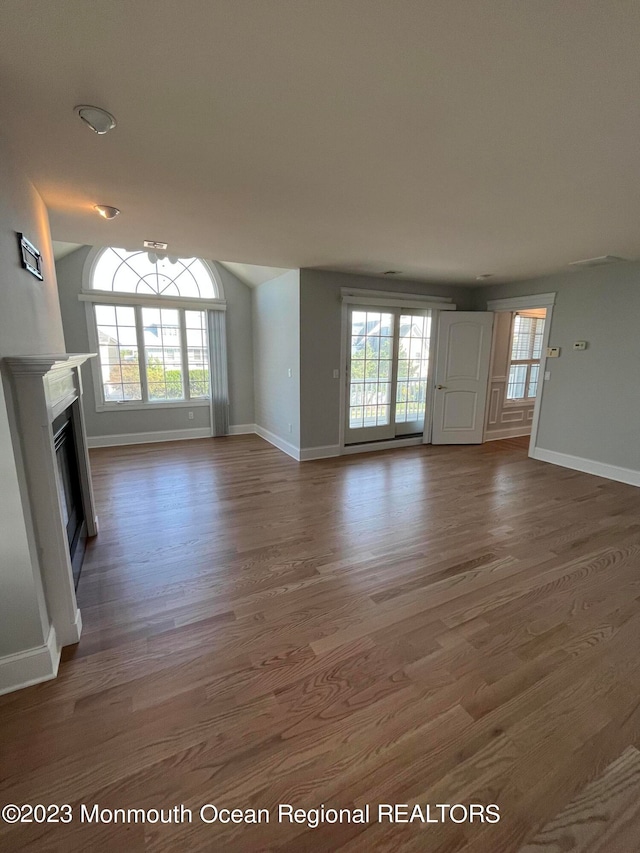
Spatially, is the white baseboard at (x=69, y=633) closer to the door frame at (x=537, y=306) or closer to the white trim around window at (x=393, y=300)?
the white trim around window at (x=393, y=300)

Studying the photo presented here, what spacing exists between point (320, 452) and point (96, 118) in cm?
405

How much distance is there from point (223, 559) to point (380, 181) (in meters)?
2.68

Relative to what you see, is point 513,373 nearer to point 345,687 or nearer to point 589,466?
point 589,466

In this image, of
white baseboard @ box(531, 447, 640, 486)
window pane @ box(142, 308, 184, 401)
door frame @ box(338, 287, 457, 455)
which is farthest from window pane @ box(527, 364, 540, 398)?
window pane @ box(142, 308, 184, 401)

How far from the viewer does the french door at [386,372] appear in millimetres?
5258

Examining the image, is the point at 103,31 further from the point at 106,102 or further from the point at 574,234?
the point at 574,234

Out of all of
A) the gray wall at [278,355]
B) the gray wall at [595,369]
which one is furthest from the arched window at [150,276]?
the gray wall at [595,369]

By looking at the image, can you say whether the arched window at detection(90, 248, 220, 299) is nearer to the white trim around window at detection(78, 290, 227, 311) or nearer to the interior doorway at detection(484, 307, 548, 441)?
the white trim around window at detection(78, 290, 227, 311)

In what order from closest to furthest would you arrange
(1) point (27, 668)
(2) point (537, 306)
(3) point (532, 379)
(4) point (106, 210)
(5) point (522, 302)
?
(1) point (27, 668) → (4) point (106, 210) → (2) point (537, 306) → (5) point (522, 302) → (3) point (532, 379)

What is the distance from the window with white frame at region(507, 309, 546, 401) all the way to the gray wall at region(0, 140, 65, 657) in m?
6.47

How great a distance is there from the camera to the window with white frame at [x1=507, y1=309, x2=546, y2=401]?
20.5ft

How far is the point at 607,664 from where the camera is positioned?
5.90ft

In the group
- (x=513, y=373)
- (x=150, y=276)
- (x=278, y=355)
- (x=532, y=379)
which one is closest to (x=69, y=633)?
(x=278, y=355)

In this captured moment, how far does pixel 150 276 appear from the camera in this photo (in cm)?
568
